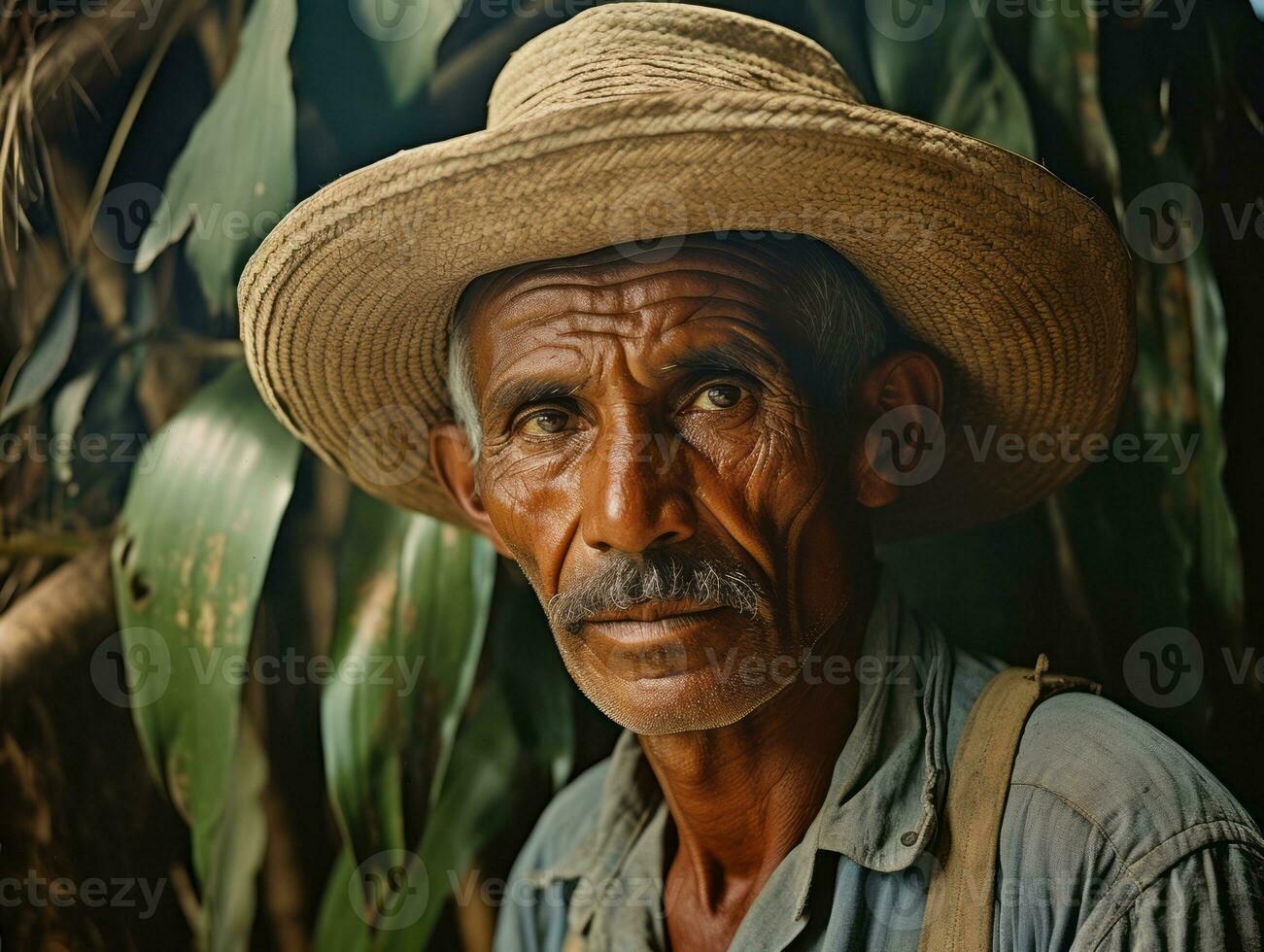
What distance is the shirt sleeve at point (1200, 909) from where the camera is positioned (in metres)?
0.76

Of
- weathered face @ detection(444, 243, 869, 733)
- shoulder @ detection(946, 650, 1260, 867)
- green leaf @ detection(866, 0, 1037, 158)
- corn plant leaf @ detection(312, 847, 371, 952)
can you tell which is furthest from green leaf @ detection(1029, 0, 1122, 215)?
corn plant leaf @ detection(312, 847, 371, 952)

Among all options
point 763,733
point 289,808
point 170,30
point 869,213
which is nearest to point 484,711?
point 289,808

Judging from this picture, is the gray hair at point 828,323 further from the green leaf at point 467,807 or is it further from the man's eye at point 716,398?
the green leaf at point 467,807

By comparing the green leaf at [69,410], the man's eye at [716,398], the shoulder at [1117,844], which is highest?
the man's eye at [716,398]

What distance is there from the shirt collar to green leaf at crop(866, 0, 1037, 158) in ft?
1.35

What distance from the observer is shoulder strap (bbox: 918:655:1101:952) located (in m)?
0.83

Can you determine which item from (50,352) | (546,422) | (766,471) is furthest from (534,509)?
(50,352)

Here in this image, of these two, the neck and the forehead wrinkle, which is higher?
the forehead wrinkle

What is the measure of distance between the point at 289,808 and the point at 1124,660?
2.57 feet

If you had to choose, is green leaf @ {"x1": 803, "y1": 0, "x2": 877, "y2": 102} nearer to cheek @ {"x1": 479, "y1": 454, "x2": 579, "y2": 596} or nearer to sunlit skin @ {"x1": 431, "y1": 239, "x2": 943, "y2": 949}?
sunlit skin @ {"x1": 431, "y1": 239, "x2": 943, "y2": 949}

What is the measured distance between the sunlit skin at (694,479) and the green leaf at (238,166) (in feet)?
1.16

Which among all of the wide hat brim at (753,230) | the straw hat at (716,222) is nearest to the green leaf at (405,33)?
the straw hat at (716,222)

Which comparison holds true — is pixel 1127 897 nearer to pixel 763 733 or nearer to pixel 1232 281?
pixel 763 733

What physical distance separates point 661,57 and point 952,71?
0.98 ft
